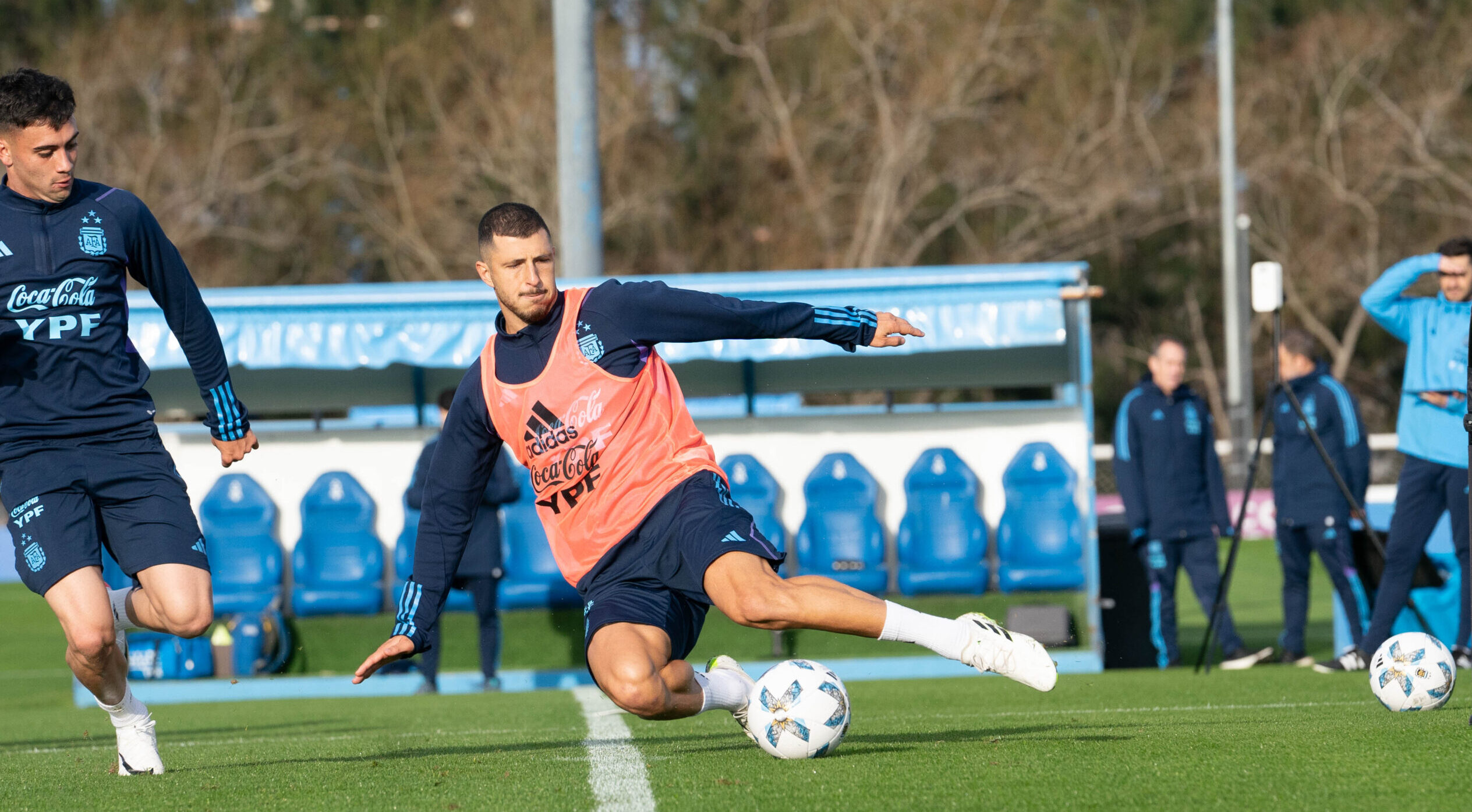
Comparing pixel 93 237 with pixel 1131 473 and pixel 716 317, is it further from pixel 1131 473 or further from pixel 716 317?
pixel 1131 473

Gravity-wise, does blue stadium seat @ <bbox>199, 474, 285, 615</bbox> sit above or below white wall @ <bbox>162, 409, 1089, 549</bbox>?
below

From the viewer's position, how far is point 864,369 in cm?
1170

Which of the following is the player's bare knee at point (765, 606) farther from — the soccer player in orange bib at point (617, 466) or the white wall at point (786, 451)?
the white wall at point (786, 451)

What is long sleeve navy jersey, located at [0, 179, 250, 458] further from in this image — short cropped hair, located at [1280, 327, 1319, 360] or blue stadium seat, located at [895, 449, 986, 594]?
short cropped hair, located at [1280, 327, 1319, 360]

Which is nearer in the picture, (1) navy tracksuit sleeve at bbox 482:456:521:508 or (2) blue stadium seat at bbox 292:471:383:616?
(1) navy tracksuit sleeve at bbox 482:456:521:508

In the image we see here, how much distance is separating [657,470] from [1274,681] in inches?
187

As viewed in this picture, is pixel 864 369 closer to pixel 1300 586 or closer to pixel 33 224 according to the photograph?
pixel 1300 586

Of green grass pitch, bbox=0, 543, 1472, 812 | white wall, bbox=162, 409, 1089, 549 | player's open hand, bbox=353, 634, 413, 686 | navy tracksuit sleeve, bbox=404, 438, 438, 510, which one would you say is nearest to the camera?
green grass pitch, bbox=0, 543, 1472, 812

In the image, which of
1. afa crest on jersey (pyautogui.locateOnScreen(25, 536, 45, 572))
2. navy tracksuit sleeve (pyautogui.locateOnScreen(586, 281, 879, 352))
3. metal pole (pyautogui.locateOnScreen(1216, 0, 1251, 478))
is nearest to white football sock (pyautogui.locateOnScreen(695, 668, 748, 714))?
navy tracksuit sleeve (pyautogui.locateOnScreen(586, 281, 879, 352))

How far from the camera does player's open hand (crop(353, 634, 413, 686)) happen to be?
4.39 metres

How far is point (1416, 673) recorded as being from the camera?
555 centimetres

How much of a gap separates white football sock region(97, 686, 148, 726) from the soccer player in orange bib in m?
0.93

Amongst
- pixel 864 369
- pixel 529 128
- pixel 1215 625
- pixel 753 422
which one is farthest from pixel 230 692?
pixel 529 128

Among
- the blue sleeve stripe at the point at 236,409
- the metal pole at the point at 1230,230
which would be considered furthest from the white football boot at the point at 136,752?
the metal pole at the point at 1230,230
